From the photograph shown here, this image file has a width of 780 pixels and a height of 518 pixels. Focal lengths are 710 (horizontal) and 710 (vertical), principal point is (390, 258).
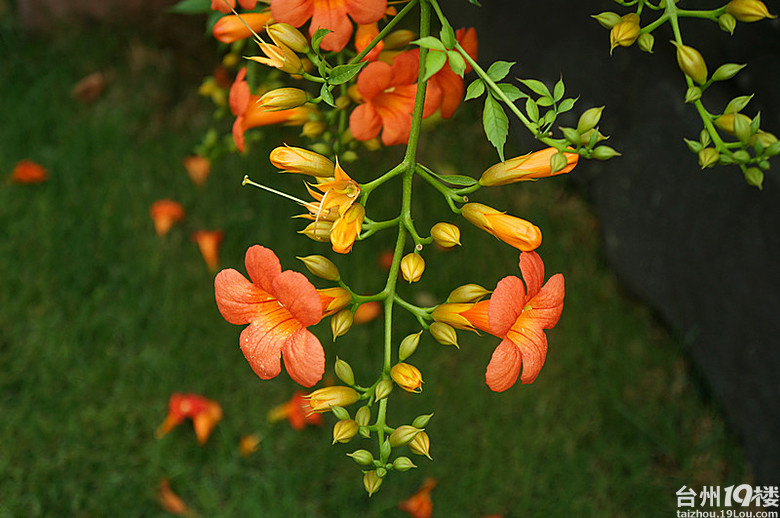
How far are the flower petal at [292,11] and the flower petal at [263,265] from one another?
1.29 ft

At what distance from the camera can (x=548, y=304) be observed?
119 centimetres

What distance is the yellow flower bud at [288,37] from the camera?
45.4 inches

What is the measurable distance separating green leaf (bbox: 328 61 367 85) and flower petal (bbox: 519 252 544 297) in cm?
40

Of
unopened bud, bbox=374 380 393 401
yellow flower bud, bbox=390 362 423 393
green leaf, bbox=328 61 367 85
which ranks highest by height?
green leaf, bbox=328 61 367 85

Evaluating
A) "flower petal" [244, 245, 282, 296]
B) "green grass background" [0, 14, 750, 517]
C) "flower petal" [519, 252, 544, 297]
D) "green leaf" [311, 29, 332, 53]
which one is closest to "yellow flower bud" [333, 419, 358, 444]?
"flower petal" [244, 245, 282, 296]

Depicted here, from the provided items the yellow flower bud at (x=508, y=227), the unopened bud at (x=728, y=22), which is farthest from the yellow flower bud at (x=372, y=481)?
the unopened bud at (x=728, y=22)

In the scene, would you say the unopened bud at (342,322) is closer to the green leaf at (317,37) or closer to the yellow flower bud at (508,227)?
the yellow flower bud at (508,227)

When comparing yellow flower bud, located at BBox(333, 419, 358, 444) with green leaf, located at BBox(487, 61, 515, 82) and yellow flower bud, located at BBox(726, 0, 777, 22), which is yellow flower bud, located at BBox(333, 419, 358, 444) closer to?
green leaf, located at BBox(487, 61, 515, 82)

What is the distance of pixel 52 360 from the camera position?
9.57 feet

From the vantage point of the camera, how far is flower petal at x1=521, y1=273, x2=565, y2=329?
46.0 inches

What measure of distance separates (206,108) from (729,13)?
2965mm

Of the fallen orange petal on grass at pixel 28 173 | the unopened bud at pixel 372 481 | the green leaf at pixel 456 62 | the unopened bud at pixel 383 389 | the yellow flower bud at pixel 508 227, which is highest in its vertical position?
the green leaf at pixel 456 62

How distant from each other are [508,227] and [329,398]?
42 cm

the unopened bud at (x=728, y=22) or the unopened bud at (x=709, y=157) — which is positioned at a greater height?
the unopened bud at (x=728, y=22)
